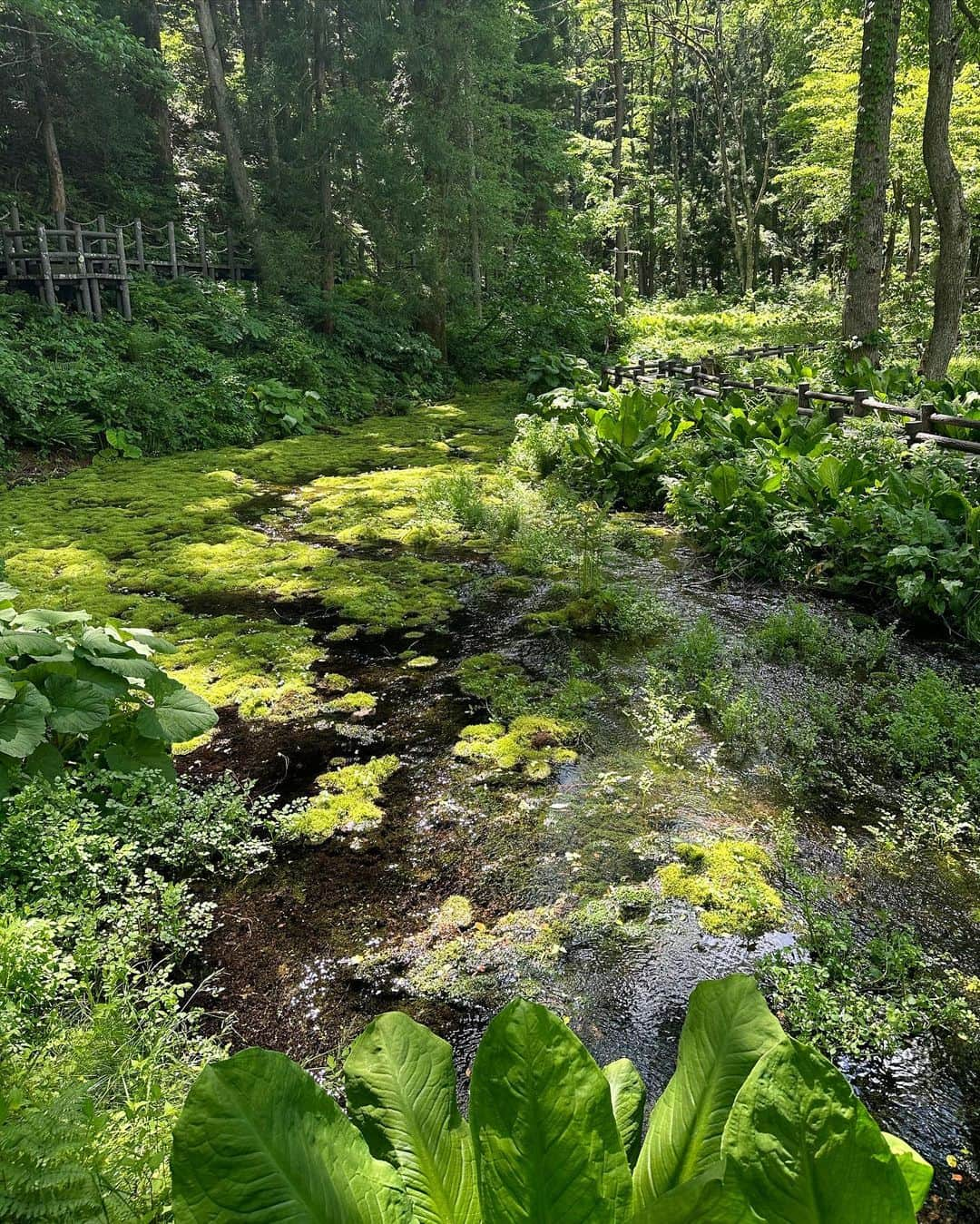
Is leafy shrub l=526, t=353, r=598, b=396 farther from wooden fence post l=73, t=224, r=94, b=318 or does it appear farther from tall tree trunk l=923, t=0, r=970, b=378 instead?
wooden fence post l=73, t=224, r=94, b=318

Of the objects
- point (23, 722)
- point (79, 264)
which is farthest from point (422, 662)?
point (79, 264)

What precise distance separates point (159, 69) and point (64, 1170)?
20.1m

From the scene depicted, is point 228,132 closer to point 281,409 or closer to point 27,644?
point 281,409

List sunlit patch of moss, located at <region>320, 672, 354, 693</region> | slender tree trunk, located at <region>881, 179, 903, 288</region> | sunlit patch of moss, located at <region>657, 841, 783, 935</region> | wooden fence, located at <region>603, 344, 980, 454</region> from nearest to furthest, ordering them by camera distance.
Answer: sunlit patch of moss, located at <region>657, 841, 783, 935</region> < sunlit patch of moss, located at <region>320, 672, 354, 693</region> < wooden fence, located at <region>603, 344, 980, 454</region> < slender tree trunk, located at <region>881, 179, 903, 288</region>

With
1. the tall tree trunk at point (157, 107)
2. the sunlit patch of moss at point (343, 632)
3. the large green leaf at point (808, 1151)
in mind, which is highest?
the tall tree trunk at point (157, 107)

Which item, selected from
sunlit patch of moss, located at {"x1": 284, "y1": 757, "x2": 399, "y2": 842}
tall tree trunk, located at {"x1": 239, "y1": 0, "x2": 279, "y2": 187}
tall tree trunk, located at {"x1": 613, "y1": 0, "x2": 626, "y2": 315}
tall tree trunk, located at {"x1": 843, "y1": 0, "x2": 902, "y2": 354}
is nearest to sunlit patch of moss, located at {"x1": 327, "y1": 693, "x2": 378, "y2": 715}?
sunlit patch of moss, located at {"x1": 284, "y1": 757, "x2": 399, "y2": 842}

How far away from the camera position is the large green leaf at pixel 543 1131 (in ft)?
3.17

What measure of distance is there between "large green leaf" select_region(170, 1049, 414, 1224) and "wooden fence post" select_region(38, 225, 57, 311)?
46.4 ft

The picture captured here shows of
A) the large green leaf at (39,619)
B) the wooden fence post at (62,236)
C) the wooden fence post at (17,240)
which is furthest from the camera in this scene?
the wooden fence post at (62,236)

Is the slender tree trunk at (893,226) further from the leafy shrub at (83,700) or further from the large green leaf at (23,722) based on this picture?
the large green leaf at (23,722)

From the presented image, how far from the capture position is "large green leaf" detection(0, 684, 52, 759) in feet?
9.83

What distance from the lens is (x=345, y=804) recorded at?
12.9 ft

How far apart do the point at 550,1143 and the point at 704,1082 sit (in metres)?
0.25

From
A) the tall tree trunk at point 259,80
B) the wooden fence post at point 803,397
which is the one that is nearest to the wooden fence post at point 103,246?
the tall tree trunk at point 259,80
